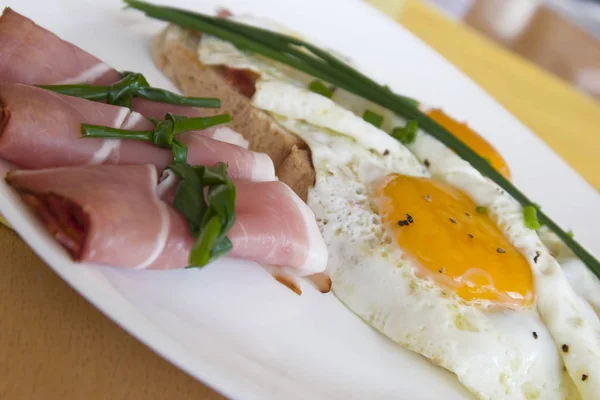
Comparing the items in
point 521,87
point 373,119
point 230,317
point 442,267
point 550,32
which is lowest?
point 230,317

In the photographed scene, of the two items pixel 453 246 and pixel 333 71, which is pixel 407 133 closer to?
pixel 333 71

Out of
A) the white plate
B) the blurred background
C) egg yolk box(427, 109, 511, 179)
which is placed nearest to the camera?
the white plate

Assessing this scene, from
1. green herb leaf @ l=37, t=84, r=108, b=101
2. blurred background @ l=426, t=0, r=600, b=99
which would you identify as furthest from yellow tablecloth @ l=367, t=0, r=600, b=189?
green herb leaf @ l=37, t=84, r=108, b=101

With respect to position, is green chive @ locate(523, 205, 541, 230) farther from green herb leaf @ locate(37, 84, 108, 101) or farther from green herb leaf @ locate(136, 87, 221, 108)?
green herb leaf @ locate(37, 84, 108, 101)

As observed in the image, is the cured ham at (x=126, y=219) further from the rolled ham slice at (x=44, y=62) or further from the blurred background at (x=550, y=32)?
the blurred background at (x=550, y=32)

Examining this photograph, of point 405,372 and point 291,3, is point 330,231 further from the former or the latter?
point 291,3

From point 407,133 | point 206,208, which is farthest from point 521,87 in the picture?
point 206,208
